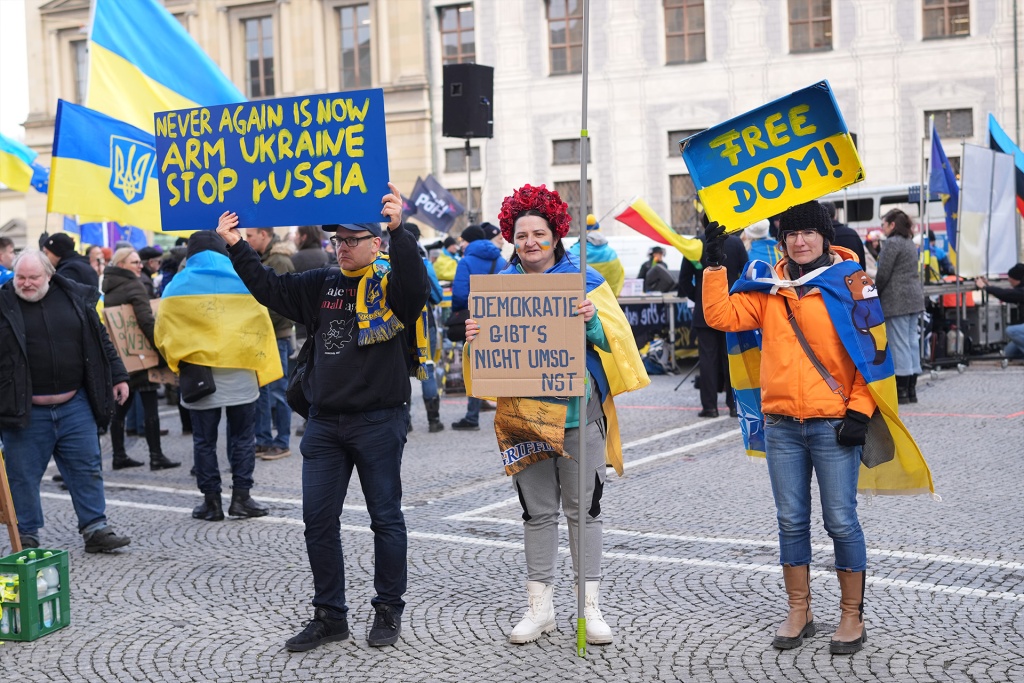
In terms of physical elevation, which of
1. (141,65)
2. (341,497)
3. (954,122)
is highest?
(954,122)

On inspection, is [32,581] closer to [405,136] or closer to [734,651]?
[734,651]

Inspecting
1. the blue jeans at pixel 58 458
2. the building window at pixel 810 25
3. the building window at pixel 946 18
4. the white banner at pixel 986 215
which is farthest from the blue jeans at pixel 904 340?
the building window at pixel 810 25

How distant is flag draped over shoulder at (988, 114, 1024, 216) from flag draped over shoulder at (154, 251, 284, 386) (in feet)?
34.0

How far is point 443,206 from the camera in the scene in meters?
19.8

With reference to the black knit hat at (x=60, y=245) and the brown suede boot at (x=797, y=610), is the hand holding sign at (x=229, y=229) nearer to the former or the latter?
the brown suede boot at (x=797, y=610)

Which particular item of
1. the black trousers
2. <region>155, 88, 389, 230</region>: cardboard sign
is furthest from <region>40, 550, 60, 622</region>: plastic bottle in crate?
the black trousers

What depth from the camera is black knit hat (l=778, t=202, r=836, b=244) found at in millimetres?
5000

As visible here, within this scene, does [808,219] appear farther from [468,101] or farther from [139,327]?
[468,101]

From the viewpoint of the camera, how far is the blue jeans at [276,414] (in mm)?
10292

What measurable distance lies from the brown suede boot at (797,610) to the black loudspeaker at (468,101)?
1039cm

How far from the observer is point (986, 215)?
1452 cm

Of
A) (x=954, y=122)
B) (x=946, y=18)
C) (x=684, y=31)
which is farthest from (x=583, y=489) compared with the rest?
(x=684, y=31)

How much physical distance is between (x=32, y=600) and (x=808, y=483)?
3448mm

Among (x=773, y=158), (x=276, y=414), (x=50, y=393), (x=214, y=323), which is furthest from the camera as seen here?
(x=276, y=414)
